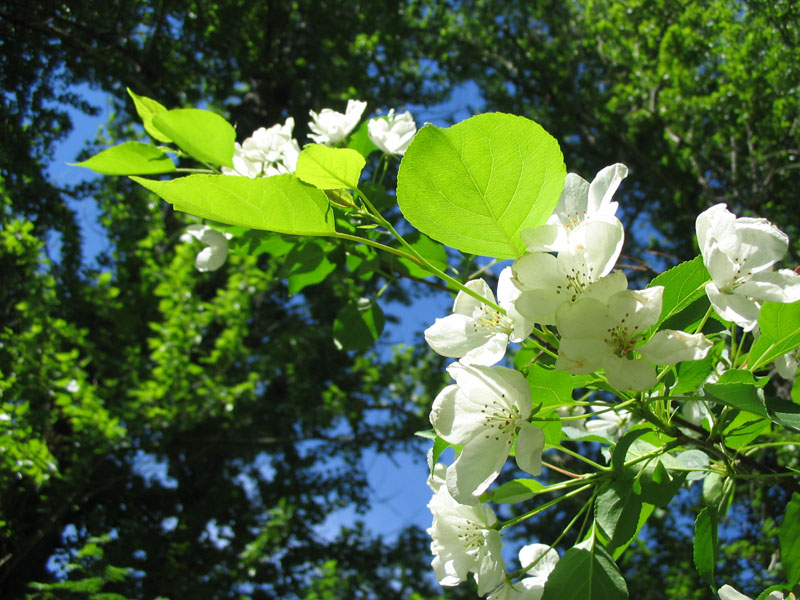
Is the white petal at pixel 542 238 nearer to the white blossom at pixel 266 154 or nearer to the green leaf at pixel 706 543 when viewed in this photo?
the green leaf at pixel 706 543

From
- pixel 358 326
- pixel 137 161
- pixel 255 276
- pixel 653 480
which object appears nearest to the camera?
pixel 653 480

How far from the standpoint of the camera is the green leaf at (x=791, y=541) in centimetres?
86

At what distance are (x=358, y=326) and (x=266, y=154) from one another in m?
0.45

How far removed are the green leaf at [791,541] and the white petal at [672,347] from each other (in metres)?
0.49

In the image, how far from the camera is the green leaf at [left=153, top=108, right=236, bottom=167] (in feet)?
3.43

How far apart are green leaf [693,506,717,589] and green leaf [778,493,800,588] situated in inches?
4.6

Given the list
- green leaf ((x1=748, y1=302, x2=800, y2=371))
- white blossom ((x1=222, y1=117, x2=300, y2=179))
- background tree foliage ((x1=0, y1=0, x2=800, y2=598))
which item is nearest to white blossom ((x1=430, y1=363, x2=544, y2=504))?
green leaf ((x1=748, y1=302, x2=800, y2=371))

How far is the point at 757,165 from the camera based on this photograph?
3.94m

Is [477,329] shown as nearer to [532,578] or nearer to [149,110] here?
[532,578]

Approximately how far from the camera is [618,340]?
0.59 meters

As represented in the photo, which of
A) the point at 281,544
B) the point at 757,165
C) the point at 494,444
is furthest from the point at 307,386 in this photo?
the point at 494,444

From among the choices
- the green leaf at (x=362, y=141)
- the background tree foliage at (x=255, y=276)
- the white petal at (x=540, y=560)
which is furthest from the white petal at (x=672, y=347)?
the background tree foliage at (x=255, y=276)

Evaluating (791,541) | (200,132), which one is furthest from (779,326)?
(200,132)

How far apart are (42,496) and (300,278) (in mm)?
3131
